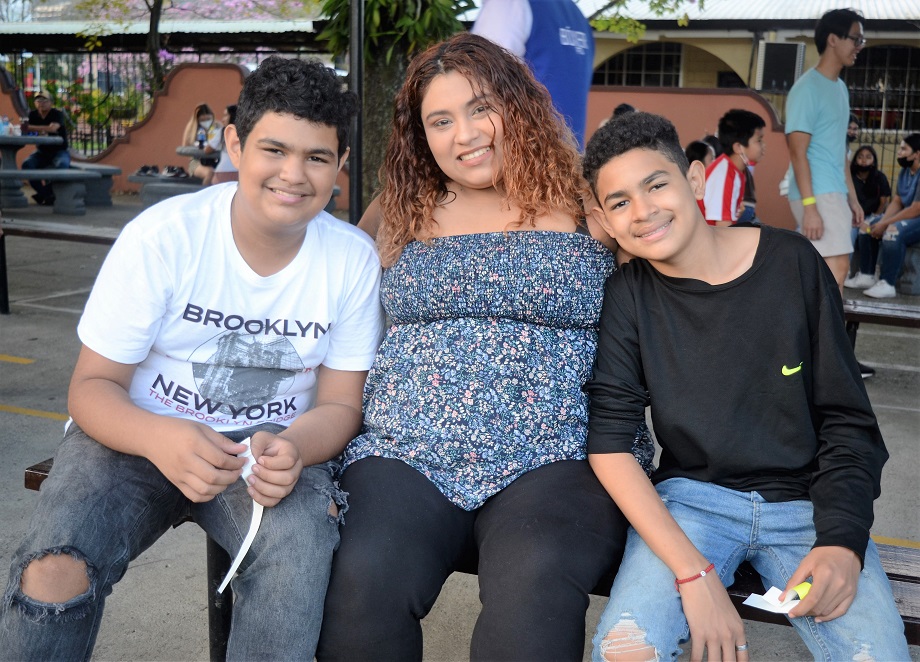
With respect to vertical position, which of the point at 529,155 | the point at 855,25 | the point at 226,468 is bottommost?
the point at 226,468

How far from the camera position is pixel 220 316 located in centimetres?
227

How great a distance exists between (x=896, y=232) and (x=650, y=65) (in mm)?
12079

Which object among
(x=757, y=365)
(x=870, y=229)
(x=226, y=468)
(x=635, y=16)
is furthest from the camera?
(x=635, y=16)

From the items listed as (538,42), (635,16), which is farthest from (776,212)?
(538,42)

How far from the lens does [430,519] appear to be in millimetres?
2096

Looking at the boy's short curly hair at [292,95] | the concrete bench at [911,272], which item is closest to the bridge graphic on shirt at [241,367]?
the boy's short curly hair at [292,95]

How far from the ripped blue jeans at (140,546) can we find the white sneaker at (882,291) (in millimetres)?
7877

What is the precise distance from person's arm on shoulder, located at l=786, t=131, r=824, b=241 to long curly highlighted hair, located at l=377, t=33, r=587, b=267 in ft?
10.4

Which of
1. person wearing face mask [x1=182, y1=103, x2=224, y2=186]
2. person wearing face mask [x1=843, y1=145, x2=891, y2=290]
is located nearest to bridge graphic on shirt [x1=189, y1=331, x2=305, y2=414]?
person wearing face mask [x1=843, y1=145, x2=891, y2=290]

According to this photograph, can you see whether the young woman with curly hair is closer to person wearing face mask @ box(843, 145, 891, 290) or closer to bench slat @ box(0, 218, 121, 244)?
bench slat @ box(0, 218, 121, 244)

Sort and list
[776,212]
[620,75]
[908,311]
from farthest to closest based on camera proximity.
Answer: [620,75]
[776,212]
[908,311]

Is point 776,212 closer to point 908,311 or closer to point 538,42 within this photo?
point 908,311

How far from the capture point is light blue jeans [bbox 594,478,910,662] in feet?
6.18

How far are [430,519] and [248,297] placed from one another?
0.71 metres
